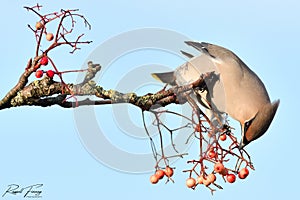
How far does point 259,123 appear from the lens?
131 inches

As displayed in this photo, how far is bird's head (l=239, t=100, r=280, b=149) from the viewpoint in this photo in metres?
3.26

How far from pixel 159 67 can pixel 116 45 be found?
36cm

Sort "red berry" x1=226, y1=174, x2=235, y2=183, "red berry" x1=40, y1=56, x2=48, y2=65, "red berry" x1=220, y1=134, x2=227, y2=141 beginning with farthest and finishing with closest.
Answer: "red berry" x1=220, y1=134, x2=227, y2=141 < "red berry" x1=226, y1=174, x2=235, y2=183 < "red berry" x1=40, y1=56, x2=48, y2=65

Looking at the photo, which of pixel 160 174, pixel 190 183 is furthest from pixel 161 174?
pixel 190 183

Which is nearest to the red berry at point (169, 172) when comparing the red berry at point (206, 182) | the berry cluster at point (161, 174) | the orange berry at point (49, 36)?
the berry cluster at point (161, 174)

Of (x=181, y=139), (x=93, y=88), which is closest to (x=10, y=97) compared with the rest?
(x=93, y=88)

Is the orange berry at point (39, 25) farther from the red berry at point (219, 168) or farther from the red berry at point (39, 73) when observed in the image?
the red berry at point (219, 168)

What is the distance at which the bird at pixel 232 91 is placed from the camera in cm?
327

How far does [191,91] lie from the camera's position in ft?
9.01

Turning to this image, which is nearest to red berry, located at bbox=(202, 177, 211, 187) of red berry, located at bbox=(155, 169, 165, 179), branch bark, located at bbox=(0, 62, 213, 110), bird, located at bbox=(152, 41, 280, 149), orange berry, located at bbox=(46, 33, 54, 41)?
red berry, located at bbox=(155, 169, 165, 179)

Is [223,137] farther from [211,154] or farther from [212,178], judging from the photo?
[212,178]

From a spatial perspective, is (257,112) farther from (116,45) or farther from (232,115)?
(116,45)

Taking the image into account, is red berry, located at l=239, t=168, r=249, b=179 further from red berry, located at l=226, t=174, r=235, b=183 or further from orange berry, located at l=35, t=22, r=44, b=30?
orange berry, located at l=35, t=22, r=44, b=30

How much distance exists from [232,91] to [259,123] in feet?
1.34
